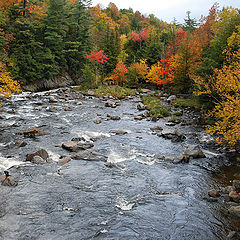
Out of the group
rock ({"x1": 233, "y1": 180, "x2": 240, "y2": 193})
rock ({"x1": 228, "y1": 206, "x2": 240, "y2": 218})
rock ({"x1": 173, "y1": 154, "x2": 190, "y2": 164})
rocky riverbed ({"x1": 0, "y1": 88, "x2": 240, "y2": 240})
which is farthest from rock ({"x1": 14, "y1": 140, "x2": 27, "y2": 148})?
rock ({"x1": 233, "y1": 180, "x2": 240, "y2": 193})

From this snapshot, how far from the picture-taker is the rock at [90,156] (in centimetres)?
999

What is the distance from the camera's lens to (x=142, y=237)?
17.7 feet

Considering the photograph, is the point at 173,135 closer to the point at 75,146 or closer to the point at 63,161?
the point at 75,146

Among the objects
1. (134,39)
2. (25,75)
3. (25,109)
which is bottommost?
(25,109)

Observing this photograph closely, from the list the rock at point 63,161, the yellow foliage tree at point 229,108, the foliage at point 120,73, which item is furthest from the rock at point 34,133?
the foliage at point 120,73

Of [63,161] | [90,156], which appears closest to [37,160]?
[63,161]

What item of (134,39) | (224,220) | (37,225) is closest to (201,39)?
(134,39)

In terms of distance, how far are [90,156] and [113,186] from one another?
2883mm

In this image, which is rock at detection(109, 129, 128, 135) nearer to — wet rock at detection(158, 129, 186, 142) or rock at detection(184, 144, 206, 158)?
wet rock at detection(158, 129, 186, 142)

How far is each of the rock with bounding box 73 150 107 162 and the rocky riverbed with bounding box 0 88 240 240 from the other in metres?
0.05

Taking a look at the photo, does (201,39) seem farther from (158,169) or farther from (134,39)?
(158,169)

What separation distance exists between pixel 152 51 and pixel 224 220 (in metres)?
45.1

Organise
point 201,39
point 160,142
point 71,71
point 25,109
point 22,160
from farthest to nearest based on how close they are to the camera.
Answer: point 71,71 → point 201,39 → point 25,109 → point 160,142 → point 22,160

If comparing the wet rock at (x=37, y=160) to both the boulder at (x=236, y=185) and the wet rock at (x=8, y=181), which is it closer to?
the wet rock at (x=8, y=181)
